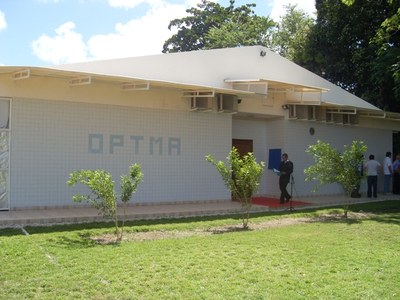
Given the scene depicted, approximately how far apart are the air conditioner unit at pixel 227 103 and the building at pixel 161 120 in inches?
1.5

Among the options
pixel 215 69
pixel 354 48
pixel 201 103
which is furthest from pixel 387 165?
pixel 201 103

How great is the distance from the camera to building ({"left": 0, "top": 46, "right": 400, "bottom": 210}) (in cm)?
1241

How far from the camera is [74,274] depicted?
672 cm

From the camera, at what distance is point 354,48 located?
24.0m

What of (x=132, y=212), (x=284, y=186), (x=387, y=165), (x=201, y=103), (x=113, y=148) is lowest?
(x=132, y=212)

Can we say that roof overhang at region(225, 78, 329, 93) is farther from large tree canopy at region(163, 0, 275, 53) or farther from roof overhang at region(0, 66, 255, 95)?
large tree canopy at region(163, 0, 275, 53)

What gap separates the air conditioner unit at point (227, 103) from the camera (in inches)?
623

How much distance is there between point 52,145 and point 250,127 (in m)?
8.12

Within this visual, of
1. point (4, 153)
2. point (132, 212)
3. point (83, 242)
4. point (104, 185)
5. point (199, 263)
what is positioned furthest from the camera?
point (132, 212)

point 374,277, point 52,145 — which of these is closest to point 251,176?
point 374,277

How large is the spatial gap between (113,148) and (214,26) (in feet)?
97.7

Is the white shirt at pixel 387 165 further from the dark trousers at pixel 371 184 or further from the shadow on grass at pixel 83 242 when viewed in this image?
the shadow on grass at pixel 83 242

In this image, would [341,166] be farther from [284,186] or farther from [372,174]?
[372,174]

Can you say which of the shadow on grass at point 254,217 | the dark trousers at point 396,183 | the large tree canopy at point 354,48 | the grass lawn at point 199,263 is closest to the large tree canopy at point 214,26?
the large tree canopy at point 354,48
